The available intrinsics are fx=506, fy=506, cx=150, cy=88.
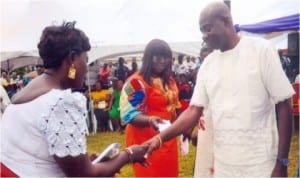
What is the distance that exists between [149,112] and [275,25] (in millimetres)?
5102

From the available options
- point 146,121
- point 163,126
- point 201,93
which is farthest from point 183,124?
point 146,121

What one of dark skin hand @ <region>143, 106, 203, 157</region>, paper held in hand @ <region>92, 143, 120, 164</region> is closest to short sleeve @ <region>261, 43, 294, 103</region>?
dark skin hand @ <region>143, 106, 203, 157</region>

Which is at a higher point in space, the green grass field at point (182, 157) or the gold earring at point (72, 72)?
the gold earring at point (72, 72)

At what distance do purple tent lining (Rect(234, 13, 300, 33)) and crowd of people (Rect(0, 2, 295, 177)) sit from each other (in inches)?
167

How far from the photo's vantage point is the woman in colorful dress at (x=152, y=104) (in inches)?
141

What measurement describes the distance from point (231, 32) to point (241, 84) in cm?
30

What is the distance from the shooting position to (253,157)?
2.54 meters

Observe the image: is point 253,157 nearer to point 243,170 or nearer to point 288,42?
point 243,170

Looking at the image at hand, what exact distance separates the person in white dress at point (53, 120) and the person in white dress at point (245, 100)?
0.76m

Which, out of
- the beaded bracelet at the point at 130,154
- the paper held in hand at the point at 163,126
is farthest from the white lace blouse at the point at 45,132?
the paper held in hand at the point at 163,126

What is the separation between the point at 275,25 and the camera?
8.14 meters

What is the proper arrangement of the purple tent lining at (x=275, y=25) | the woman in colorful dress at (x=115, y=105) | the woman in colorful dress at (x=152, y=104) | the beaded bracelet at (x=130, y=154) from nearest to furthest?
1. the beaded bracelet at (x=130, y=154)
2. the woman in colorful dress at (x=152, y=104)
3. the purple tent lining at (x=275, y=25)
4. the woman in colorful dress at (x=115, y=105)

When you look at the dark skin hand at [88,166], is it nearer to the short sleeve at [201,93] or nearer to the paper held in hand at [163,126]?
the short sleeve at [201,93]

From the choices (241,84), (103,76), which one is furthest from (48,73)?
(103,76)
